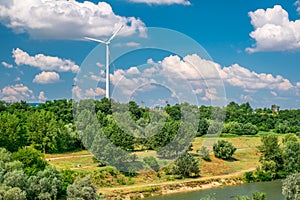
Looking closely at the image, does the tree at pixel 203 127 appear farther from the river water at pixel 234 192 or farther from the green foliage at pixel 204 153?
the river water at pixel 234 192

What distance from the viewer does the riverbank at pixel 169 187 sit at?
3403 cm

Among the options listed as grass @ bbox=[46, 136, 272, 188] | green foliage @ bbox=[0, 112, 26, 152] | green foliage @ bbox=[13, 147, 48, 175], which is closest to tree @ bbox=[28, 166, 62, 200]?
green foliage @ bbox=[13, 147, 48, 175]

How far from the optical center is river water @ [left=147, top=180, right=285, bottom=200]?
33.3 meters

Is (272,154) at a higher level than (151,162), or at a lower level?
higher

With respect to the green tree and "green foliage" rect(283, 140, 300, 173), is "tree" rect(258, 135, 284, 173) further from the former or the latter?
the green tree

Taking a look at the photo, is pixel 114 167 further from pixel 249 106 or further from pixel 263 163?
pixel 249 106

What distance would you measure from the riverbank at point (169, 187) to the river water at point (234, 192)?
88 centimetres

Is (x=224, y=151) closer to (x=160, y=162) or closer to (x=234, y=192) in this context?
(x=160, y=162)

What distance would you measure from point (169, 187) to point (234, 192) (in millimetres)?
5276

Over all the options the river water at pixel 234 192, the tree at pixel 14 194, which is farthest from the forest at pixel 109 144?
the river water at pixel 234 192

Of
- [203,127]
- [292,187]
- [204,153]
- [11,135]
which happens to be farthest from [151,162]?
[203,127]

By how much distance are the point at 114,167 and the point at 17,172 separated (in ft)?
38.9

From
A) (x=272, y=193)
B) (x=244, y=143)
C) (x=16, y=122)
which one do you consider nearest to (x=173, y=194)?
(x=272, y=193)

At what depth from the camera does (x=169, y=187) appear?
119ft
